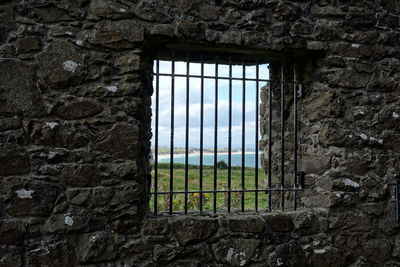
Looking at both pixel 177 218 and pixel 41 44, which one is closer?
pixel 41 44

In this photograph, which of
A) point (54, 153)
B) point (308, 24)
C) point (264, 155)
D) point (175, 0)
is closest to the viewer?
point (54, 153)

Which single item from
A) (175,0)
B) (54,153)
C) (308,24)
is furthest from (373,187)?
(54,153)

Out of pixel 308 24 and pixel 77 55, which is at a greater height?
pixel 308 24

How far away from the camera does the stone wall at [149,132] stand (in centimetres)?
287

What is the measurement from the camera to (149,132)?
3.43 metres

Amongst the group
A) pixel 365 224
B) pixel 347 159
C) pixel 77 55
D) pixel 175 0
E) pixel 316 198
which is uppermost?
pixel 175 0

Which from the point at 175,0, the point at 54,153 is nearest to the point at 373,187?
the point at 175,0

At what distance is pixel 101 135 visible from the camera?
3000 mm

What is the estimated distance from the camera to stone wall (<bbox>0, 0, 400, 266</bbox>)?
2873mm

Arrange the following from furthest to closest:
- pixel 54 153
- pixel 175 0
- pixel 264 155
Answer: pixel 264 155, pixel 175 0, pixel 54 153

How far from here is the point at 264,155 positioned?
14.1ft

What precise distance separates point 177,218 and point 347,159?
1691mm

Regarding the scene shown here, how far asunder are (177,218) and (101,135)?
960mm

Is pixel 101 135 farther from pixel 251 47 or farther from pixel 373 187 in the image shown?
pixel 373 187
